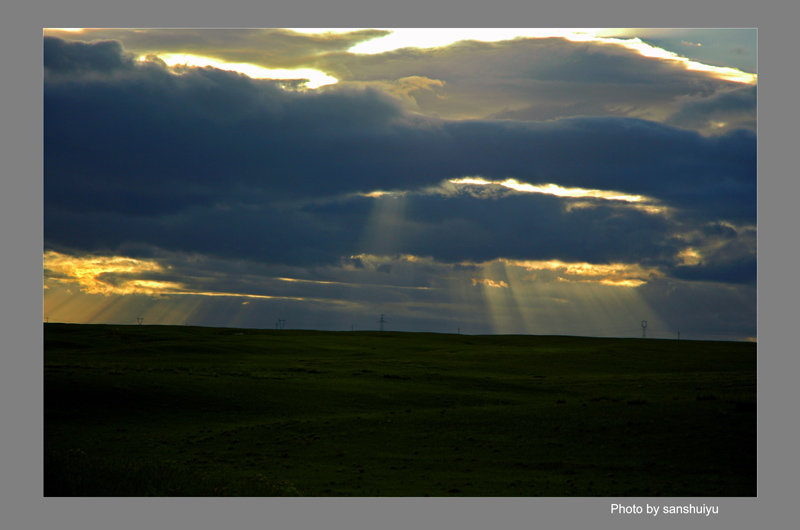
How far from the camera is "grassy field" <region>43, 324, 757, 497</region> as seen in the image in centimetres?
2597

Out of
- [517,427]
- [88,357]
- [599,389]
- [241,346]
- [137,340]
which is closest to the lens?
[517,427]

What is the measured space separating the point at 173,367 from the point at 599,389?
42118 millimetres

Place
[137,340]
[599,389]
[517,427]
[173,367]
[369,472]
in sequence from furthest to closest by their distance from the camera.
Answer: [137,340]
[173,367]
[599,389]
[517,427]
[369,472]

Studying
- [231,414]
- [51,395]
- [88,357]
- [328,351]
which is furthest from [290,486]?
[328,351]

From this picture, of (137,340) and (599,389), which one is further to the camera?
(137,340)

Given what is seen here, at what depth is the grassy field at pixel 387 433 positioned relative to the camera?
25969mm

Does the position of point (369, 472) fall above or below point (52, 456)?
below

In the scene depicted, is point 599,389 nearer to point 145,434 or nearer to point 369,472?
point 369,472

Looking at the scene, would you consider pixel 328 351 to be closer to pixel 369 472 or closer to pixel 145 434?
pixel 145 434

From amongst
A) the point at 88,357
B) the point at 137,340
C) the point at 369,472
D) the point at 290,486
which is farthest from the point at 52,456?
the point at 137,340

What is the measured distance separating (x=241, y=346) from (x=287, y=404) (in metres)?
48.4

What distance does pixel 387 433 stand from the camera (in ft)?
117

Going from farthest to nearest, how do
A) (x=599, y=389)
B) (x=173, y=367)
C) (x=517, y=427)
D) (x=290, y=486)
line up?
(x=173, y=367) < (x=599, y=389) < (x=517, y=427) < (x=290, y=486)

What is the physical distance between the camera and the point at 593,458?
98.1ft
